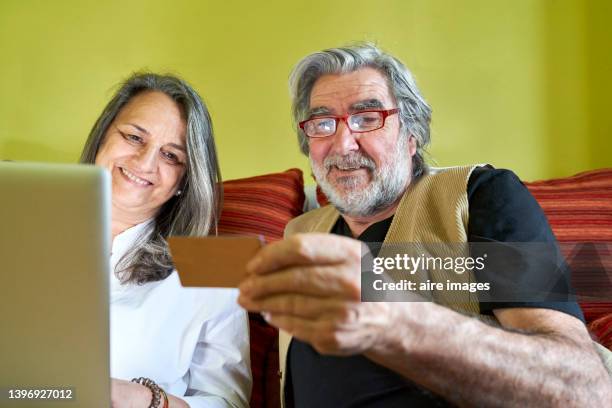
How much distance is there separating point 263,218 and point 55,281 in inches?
40.5

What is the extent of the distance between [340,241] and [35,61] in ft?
6.70

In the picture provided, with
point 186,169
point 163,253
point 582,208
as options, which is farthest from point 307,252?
point 582,208

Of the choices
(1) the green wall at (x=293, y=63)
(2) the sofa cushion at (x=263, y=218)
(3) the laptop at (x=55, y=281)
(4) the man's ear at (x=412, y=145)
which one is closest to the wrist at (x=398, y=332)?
(3) the laptop at (x=55, y=281)

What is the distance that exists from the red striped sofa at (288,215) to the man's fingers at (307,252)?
99 centimetres

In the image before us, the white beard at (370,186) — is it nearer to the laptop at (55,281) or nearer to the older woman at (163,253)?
the older woman at (163,253)

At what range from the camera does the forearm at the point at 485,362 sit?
64cm

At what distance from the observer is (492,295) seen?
3.01ft

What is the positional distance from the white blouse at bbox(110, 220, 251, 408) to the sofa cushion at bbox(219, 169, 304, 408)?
0.47 ft

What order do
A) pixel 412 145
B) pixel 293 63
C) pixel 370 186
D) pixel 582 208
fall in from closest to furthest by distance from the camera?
pixel 370 186 → pixel 412 145 → pixel 582 208 → pixel 293 63

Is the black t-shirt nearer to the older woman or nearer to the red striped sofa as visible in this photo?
the older woman

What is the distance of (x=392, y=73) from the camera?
1.36 meters

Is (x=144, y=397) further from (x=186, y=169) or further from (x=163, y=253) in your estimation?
(x=186, y=169)

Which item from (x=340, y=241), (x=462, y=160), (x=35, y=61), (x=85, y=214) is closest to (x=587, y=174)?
(x=462, y=160)

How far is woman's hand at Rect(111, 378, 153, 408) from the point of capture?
1.01 meters
